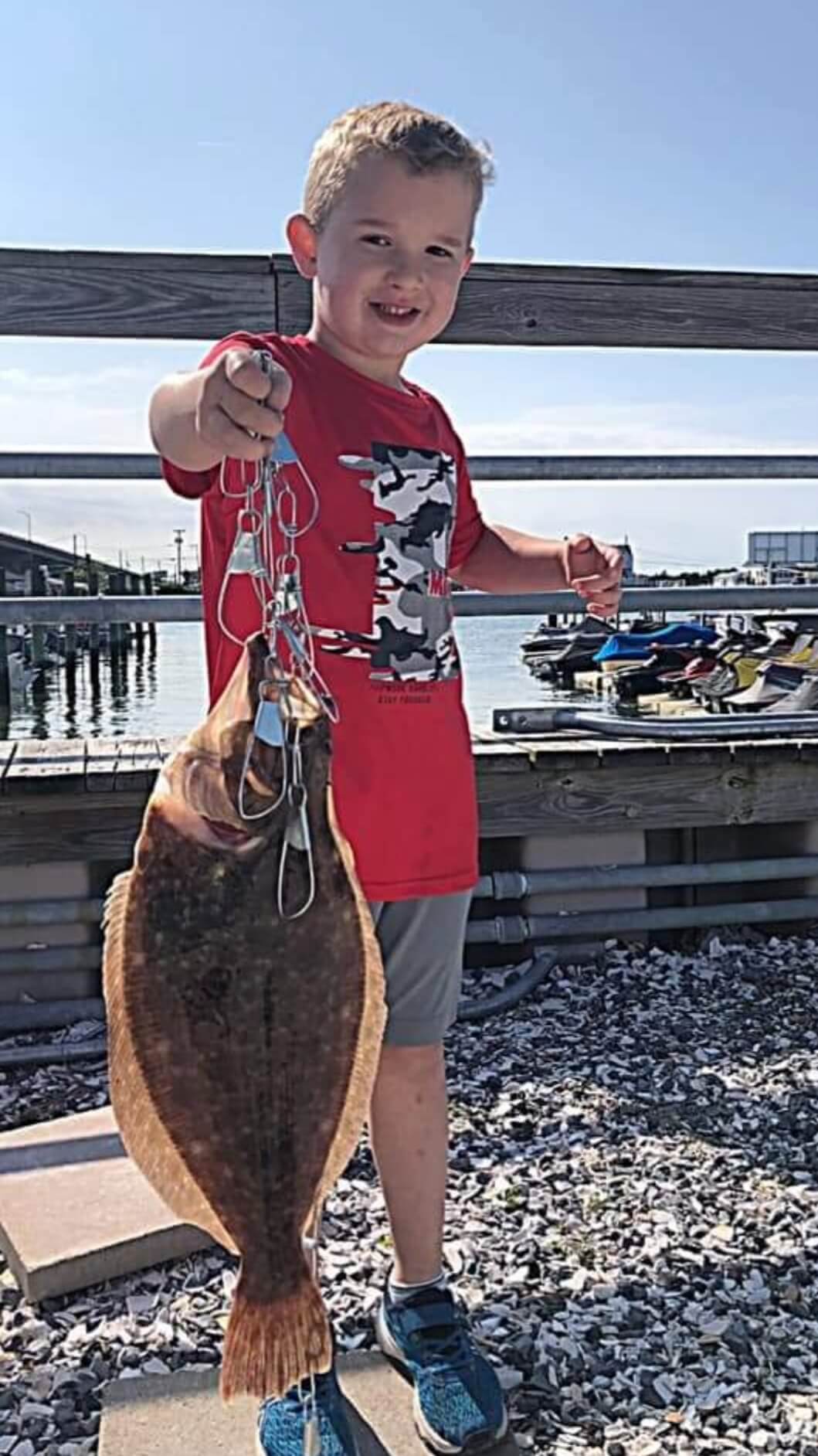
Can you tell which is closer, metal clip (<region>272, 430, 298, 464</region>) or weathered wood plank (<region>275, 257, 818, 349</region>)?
metal clip (<region>272, 430, 298, 464</region>)

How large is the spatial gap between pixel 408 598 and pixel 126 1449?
1.58 m

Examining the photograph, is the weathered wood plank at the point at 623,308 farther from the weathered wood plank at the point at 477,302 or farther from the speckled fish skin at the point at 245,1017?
the speckled fish skin at the point at 245,1017

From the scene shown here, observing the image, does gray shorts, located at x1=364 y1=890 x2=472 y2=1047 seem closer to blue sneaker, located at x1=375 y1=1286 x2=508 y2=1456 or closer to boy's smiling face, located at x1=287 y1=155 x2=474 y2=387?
blue sneaker, located at x1=375 y1=1286 x2=508 y2=1456

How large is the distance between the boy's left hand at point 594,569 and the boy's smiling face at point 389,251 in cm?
59

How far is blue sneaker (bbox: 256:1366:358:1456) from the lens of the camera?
2379mm

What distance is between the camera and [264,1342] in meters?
1.87

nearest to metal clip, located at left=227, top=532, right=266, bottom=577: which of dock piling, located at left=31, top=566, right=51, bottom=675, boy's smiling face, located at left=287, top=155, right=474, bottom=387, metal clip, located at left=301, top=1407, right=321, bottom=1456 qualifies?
boy's smiling face, located at left=287, top=155, right=474, bottom=387

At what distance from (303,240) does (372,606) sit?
25.3 inches

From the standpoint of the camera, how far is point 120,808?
14.6 feet

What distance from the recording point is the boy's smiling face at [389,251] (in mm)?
2275

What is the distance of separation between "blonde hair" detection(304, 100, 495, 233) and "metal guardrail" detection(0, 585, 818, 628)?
1644 millimetres

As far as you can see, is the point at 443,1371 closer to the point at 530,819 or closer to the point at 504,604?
the point at 530,819

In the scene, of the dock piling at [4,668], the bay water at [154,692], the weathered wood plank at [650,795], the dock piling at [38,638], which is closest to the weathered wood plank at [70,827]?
the weathered wood plank at [650,795]

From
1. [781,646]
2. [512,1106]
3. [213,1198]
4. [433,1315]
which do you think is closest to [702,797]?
[512,1106]
